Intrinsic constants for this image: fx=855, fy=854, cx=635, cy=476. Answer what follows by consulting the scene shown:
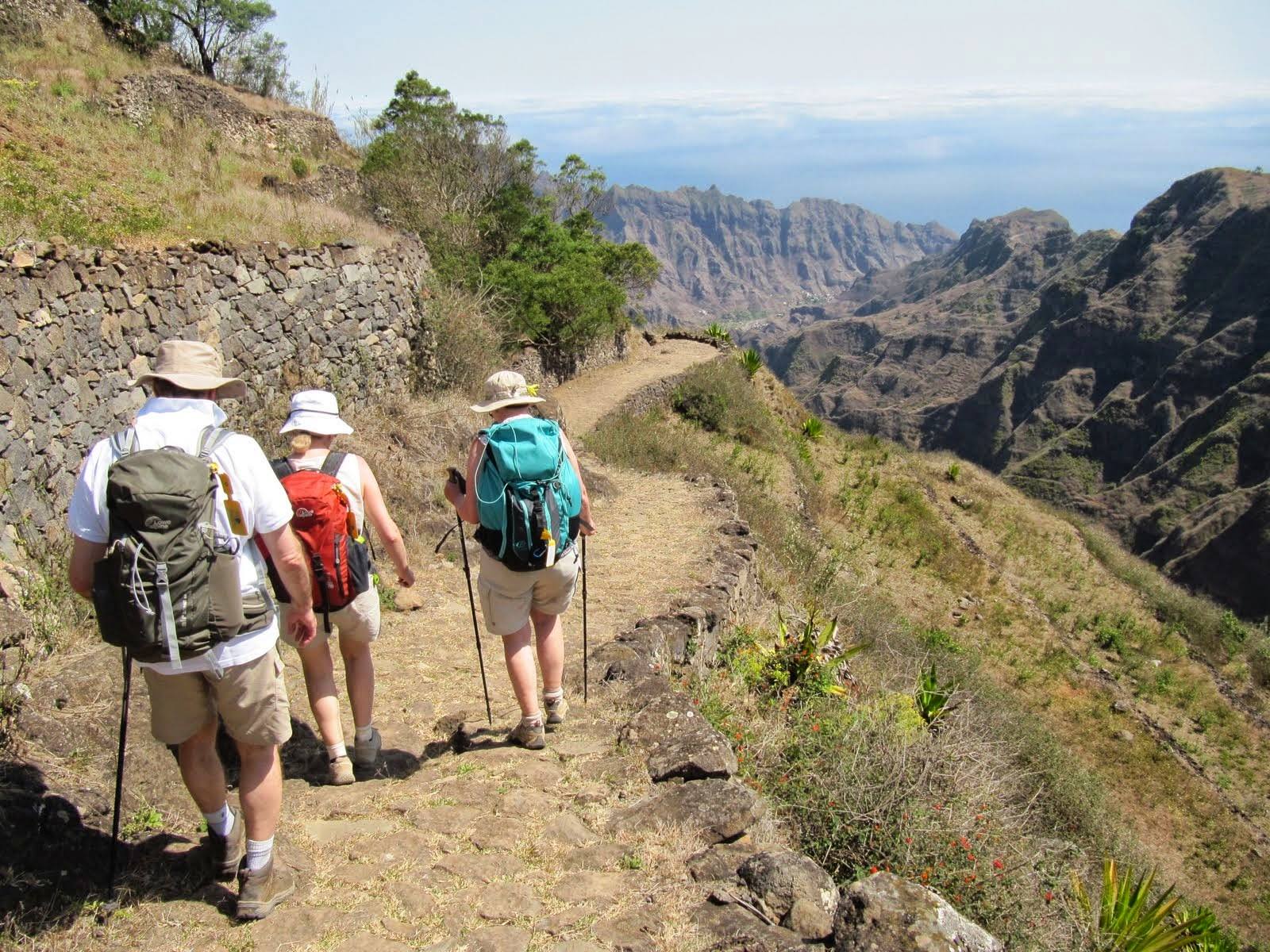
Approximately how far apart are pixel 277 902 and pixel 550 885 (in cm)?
96

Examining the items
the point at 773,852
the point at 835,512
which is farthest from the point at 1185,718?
the point at 773,852

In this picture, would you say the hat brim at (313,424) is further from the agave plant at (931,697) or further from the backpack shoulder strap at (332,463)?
the agave plant at (931,697)

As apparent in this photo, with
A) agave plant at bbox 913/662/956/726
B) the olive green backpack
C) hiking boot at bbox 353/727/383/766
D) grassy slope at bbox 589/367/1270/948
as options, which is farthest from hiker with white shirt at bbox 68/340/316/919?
agave plant at bbox 913/662/956/726

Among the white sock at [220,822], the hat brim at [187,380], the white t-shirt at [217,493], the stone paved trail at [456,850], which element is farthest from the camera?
the white sock at [220,822]

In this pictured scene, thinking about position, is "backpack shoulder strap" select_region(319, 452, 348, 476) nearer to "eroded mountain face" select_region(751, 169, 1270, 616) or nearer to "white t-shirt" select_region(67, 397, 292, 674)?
"white t-shirt" select_region(67, 397, 292, 674)

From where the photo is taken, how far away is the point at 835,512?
1806cm

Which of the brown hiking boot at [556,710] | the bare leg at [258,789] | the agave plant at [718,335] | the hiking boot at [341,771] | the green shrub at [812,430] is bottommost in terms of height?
the green shrub at [812,430]

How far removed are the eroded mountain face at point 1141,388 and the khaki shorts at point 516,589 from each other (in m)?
42.3

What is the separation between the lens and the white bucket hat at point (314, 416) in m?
3.58

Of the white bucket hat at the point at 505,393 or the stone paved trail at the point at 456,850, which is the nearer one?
the stone paved trail at the point at 456,850

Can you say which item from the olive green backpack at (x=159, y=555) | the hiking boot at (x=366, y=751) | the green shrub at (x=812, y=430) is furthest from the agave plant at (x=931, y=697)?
the green shrub at (x=812, y=430)

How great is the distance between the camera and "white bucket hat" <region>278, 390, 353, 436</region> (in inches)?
141

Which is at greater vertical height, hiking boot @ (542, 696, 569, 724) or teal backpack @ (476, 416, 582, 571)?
teal backpack @ (476, 416, 582, 571)

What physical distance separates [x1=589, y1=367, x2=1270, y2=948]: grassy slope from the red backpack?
2435mm
